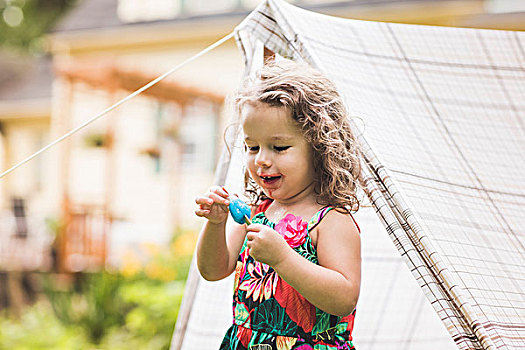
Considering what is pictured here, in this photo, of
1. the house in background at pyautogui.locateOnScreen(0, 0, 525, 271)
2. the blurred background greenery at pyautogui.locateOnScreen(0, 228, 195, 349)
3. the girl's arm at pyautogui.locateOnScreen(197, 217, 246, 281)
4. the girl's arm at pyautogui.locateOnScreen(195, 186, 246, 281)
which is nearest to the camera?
the girl's arm at pyautogui.locateOnScreen(195, 186, 246, 281)

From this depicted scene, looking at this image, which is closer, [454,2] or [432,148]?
[432,148]

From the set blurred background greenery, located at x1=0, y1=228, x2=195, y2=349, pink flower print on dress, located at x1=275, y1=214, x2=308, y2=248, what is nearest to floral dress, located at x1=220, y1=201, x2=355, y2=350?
pink flower print on dress, located at x1=275, y1=214, x2=308, y2=248

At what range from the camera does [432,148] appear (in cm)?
181

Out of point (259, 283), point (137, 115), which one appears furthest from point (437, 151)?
point (137, 115)

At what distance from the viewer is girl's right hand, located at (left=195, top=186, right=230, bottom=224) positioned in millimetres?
1515

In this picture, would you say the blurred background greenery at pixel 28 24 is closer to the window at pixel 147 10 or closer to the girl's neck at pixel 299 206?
the window at pixel 147 10

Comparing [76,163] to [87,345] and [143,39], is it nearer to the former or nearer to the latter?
[143,39]

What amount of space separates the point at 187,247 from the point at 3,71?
1052 cm

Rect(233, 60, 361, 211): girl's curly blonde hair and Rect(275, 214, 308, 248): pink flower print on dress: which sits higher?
Rect(233, 60, 361, 211): girl's curly blonde hair

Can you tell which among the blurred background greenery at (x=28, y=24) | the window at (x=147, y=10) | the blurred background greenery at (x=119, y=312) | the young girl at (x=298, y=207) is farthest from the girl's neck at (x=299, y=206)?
the blurred background greenery at (x=28, y=24)

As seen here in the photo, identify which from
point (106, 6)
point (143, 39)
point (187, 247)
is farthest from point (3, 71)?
point (187, 247)

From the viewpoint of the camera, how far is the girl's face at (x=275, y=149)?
156cm

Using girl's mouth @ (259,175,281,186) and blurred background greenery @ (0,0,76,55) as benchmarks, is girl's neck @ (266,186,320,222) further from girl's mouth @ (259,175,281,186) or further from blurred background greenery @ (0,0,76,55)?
blurred background greenery @ (0,0,76,55)

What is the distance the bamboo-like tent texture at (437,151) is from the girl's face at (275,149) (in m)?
0.15
